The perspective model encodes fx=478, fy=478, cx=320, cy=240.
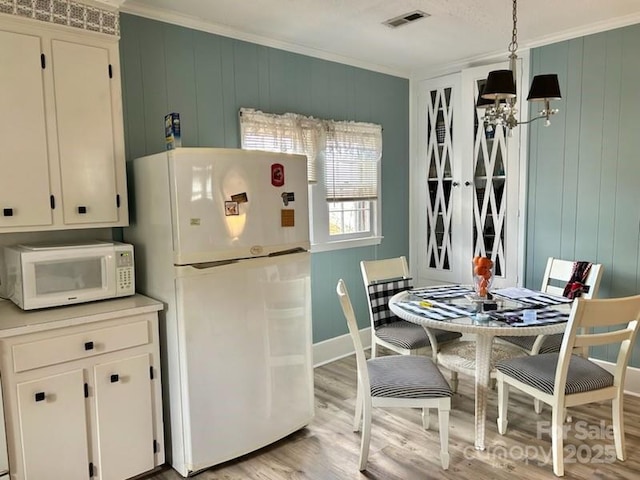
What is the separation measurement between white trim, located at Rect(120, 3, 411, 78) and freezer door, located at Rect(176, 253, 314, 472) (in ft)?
5.31

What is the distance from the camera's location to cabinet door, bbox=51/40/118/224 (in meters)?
2.35

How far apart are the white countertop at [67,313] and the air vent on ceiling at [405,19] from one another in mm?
2307

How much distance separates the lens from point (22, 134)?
224 cm

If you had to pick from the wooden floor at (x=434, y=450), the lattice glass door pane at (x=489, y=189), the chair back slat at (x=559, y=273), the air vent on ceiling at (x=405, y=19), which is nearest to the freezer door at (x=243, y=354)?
the wooden floor at (x=434, y=450)

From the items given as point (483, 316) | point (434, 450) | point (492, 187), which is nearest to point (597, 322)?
point (483, 316)

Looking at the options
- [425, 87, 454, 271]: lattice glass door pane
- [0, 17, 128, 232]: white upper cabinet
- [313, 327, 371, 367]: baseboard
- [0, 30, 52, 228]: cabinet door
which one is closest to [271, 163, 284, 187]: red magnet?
[0, 17, 128, 232]: white upper cabinet

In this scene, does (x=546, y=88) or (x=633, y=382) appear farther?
(x=633, y=382)

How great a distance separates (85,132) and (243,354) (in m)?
1.40

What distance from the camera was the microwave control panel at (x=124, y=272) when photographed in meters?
2.46

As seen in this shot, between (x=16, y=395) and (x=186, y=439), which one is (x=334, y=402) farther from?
(x=16, y=395)

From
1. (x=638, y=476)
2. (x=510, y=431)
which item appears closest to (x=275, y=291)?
(x=510, y=431)

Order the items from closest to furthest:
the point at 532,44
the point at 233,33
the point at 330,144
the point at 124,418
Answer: the point at 124,418 < the point at 233,33 < the point at 532,44 < the point at 330,144

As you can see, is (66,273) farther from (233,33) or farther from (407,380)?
(233,33)

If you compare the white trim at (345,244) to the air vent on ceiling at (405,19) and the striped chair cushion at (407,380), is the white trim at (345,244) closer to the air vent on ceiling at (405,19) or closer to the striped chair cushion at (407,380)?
the striped chair cushion at (407,380)
